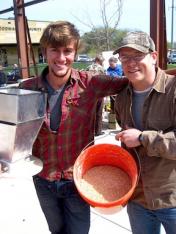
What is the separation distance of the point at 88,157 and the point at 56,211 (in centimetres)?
51

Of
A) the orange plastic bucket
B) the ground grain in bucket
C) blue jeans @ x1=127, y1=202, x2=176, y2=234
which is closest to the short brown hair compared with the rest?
the orange plastic bucket

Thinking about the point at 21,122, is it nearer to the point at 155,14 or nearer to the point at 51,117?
the point at 51,117

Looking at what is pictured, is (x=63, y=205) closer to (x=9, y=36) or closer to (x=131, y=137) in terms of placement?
(x=131, y=137)

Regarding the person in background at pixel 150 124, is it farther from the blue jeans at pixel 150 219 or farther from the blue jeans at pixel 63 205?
the blue jeans at pixel 63 205

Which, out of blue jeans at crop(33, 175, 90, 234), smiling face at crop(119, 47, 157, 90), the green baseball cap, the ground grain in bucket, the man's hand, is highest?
the green baseball cap

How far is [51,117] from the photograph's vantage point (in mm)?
1809

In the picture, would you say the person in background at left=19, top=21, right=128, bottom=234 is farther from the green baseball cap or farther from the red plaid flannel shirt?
the green baseball cap

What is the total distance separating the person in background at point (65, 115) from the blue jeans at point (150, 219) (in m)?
0.34

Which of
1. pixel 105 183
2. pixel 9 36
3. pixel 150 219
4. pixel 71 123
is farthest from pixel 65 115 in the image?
pixel 9 36

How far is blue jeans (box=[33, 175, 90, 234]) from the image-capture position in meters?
1.89

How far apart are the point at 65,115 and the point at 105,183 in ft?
1.41

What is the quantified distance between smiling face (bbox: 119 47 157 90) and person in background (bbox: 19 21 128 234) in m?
0.25

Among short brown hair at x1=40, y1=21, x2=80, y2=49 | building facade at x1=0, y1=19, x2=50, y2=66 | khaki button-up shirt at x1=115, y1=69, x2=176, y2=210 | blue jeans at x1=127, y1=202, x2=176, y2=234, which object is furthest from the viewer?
building facade at x1=0, y1=19, x2=50, y2=66

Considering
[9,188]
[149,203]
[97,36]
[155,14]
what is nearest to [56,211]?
[9,188]
